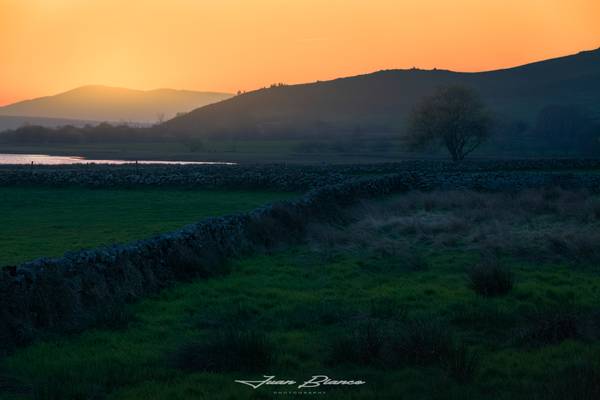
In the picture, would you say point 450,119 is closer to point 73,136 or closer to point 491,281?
point 491,281

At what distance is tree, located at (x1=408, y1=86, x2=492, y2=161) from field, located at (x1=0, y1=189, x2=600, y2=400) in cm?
6640

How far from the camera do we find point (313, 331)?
11.1m

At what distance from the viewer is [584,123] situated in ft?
497

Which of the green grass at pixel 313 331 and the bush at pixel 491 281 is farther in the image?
the bush at pixel 491 281

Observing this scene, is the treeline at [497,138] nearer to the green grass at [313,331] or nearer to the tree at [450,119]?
the tree at [450,119]

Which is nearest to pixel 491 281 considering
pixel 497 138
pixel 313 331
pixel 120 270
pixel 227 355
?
pixel 313 331

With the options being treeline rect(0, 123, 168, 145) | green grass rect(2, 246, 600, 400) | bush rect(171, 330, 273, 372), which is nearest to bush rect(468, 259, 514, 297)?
green grass rect(2, 246, 600, 400)

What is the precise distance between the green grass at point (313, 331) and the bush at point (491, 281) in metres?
0.25

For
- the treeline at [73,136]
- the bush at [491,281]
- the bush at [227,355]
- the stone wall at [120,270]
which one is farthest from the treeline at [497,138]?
the bush at [227,355]

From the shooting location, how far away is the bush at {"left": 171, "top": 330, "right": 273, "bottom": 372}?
9109 millimetres

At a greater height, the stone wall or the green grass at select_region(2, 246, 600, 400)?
the stone wall

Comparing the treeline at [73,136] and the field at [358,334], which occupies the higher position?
the treeline at [73,136]

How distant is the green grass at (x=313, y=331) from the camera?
27.4 ft

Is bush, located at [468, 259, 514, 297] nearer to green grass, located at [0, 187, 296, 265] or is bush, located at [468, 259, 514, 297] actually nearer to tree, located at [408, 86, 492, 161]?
green grass, located at [0, 187, 296, 265]
